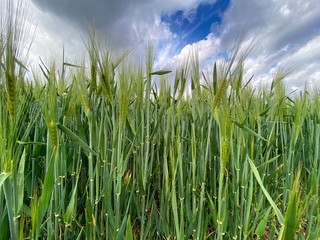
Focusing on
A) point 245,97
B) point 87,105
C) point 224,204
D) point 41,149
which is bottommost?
point 224,204

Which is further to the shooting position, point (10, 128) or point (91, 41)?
point (91, 41)

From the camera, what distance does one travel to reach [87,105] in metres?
0.88

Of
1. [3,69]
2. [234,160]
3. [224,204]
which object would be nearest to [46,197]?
[3,69]

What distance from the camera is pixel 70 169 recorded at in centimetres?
99

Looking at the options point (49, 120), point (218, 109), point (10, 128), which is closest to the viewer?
point (10, 128)

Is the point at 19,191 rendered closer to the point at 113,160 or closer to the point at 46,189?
the point at 46,189

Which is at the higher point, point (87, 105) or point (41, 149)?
point (87, 105)

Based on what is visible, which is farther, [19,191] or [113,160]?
[113,160]

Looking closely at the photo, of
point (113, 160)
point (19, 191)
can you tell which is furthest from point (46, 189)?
point (113, 160)

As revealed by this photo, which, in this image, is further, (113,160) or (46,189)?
(113,160)

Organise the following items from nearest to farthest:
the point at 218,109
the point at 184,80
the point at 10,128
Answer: the point at 10,128 → the point at 218,109 → the point at 184,80

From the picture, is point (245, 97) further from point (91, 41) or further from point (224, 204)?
point (91, 41)

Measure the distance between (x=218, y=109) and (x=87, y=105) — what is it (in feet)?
2.14

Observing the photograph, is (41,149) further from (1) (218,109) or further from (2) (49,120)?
(1) (218,109)
